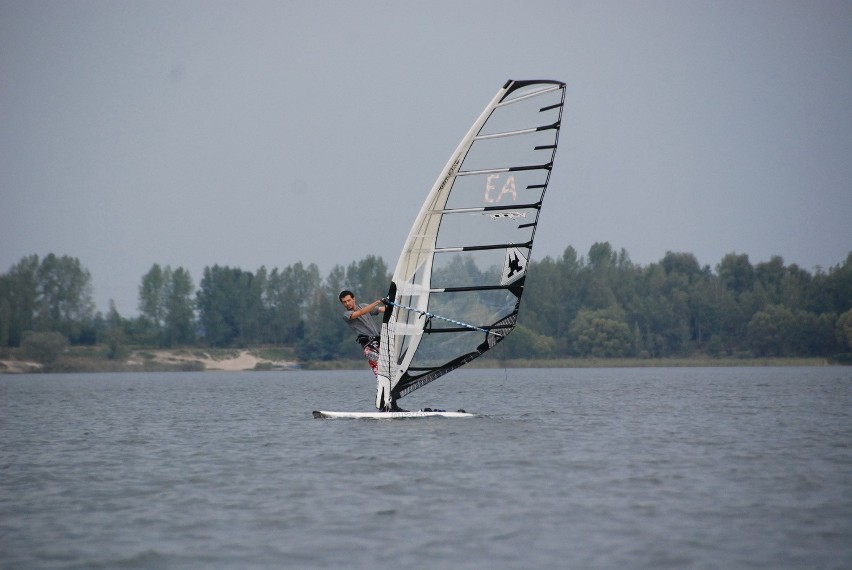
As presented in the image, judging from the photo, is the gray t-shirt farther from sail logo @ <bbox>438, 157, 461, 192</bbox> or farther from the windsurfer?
sail logo @ <bbox>438, 157, 461, 192</bbox>

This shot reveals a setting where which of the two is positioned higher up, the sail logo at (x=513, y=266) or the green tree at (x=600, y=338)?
the green tree at (x=600, y=338)

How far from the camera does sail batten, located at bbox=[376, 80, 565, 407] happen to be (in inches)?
617

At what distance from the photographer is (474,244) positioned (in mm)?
16141

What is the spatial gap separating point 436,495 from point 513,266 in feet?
22.1

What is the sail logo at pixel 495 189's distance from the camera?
51.7ft

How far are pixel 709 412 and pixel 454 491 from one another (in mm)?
11125

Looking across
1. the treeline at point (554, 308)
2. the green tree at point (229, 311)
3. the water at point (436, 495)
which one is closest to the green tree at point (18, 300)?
the treeline at point (554, 308)

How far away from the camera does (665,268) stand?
365 ft

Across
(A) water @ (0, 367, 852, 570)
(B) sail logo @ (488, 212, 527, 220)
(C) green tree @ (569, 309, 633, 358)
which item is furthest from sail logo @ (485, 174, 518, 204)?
(C) green tree @ (569, 309, 633, 358)

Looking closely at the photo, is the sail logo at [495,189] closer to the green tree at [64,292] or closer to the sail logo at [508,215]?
the sail logo at [508,215]

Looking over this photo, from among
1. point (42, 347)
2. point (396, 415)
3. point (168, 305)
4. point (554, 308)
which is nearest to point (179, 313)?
point (168, 305)

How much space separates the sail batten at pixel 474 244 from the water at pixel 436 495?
1.13 meters

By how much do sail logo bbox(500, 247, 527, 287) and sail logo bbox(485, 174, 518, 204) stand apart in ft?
2.53

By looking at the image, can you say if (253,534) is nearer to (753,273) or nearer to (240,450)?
(240,450)
